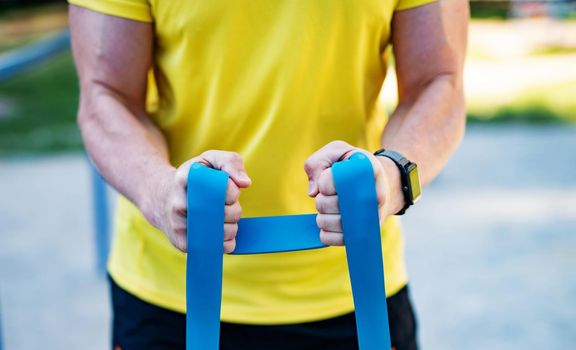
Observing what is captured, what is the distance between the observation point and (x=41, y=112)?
810 cm

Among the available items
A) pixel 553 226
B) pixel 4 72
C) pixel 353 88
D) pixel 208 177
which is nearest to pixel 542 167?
pixel 553 226

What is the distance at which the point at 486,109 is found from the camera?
7242mm

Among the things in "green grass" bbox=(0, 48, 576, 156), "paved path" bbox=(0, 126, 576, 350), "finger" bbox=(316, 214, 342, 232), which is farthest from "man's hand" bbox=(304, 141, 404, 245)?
"green grass" bbox=(0, 48, 576, 156)

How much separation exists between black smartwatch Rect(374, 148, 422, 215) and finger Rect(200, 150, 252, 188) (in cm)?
20

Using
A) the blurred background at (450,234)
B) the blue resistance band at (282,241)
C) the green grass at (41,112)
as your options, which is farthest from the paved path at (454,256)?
the blue resistance band at (282,241)

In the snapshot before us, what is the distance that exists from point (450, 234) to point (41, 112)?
5.16 m

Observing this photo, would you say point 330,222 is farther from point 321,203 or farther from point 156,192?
point 156,192

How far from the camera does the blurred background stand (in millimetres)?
3188

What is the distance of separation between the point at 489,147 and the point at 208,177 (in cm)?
506

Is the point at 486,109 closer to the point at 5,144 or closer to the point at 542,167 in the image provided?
the point at 542,167

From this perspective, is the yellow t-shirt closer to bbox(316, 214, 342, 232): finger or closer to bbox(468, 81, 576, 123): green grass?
bbox(316, 214, 342, 232): finger

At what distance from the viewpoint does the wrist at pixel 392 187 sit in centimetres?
106

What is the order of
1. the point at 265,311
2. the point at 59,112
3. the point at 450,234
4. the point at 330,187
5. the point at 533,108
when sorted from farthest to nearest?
the point at 59,112, the point at 533,108, the point at 450,234, the point at 265,311, the point at 330,187

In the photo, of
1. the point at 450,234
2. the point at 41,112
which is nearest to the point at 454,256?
the point at 450,234
